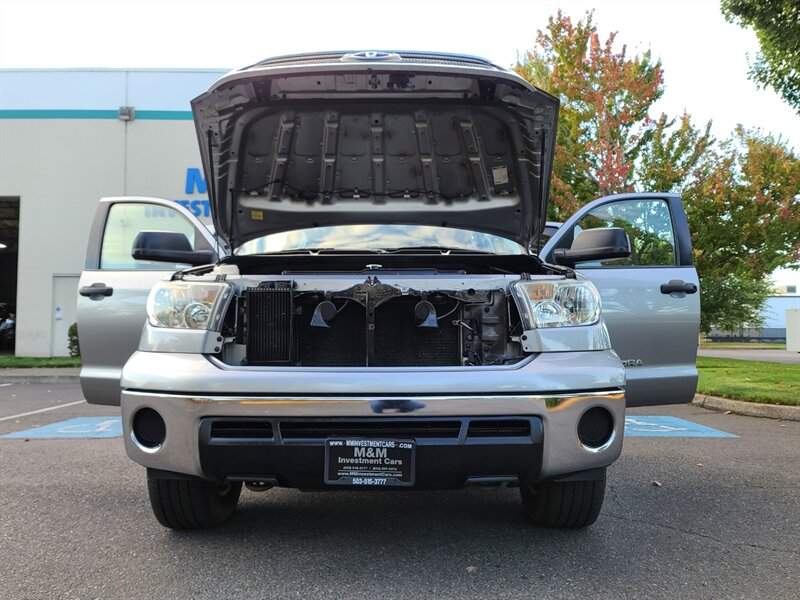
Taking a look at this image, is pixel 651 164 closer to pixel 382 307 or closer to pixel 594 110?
pixel 594 110

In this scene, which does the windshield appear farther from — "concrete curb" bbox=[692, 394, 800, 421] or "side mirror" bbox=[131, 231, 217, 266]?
"concrete curb" bbox=[692, 394, 800, 421]

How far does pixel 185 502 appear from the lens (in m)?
3.05

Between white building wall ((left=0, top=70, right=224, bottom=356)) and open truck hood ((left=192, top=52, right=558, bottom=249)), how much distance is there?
1395 cm

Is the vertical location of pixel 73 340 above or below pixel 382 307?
below

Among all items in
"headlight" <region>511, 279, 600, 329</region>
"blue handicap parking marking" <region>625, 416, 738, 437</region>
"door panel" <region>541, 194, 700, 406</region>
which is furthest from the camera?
"blue handicap parking marking" <region>625, 416, 738, 437</region>

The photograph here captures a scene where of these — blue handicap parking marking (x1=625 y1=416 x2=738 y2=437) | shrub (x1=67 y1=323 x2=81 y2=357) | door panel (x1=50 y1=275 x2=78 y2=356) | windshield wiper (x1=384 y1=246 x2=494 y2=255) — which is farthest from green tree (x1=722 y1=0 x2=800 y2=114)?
A: door panel (x1=50 y1=275 x2=78 y2=356)

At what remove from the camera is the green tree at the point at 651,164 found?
1420 centimetres

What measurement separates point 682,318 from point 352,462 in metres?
2.60

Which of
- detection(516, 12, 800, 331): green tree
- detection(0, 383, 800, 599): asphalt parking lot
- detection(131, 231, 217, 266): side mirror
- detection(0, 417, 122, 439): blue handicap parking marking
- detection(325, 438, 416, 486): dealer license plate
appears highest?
detection(516, 12, 800, 331): green tree

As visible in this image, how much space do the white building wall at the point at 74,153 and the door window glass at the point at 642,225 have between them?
46.5ft

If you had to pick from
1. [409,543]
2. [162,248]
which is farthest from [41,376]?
[409,543]

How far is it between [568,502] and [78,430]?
5.55 meters

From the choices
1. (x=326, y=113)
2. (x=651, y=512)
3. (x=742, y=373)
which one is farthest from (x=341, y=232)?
(x=742, y=373)

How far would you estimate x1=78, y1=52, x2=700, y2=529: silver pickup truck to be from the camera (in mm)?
2564
